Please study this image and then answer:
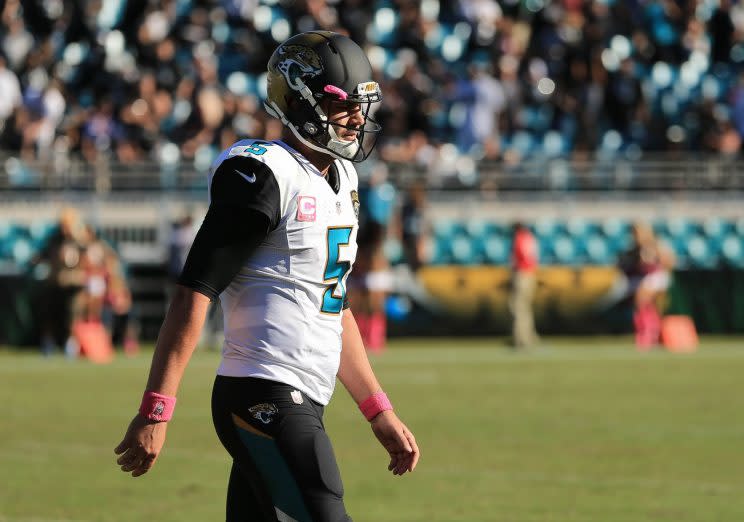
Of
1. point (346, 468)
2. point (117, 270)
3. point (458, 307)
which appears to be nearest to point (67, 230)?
point (117, 270)

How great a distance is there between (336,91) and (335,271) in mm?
597

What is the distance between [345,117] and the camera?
5.00m

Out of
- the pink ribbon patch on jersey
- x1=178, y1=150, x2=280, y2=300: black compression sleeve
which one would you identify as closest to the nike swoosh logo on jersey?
x1=178, y1=150, x2=280, y2=300: black compression sleeve

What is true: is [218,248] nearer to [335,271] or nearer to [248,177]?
[248,177]

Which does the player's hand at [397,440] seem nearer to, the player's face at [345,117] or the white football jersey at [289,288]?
the white football jersey at [289,288]

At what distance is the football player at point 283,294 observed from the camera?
14.8ft

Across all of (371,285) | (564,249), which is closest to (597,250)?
(564,249)

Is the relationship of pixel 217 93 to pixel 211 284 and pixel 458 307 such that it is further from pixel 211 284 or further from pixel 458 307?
pixel 211 284

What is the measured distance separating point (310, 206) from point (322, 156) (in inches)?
10.6

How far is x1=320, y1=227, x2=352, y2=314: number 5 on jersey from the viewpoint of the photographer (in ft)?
16.0

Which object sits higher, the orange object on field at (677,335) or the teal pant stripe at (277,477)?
the teal pant stripe at (277,477)

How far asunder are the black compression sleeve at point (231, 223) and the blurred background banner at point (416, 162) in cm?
1712

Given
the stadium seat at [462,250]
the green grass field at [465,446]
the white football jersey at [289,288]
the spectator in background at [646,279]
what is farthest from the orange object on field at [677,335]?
the white football jersey at [289,288]

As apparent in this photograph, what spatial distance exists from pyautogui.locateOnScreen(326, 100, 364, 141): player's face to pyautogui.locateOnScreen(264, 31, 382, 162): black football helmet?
11 millimetres
